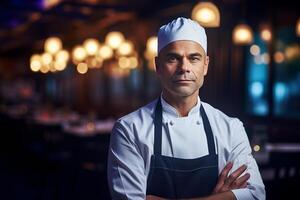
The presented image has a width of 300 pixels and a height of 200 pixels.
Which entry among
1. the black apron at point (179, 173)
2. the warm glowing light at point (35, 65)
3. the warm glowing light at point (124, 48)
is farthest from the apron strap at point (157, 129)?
the warm glowing light at point (35, 65)

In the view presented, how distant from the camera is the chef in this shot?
1907 mm

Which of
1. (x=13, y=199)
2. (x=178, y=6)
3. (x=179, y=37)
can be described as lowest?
(x=13, y=199)

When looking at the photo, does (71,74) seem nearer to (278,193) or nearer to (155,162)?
(278,193)

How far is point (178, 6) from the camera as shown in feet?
28.0

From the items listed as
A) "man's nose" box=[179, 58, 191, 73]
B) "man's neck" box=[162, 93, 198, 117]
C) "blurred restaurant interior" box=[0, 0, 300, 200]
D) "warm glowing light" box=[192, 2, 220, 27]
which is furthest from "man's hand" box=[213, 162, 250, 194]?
"warm glowing light" box=[192, 2, 220, 27]

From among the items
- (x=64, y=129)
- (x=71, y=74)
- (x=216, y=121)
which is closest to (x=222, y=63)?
(x=64, y=129)

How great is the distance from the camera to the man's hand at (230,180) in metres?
1.97

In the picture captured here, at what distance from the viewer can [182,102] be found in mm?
1986

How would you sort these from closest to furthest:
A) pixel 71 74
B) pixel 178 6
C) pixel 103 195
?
pixel 103 195 → pixel 178 6 → pixel 71 74

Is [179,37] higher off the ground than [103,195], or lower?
higher

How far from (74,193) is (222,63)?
468 cm

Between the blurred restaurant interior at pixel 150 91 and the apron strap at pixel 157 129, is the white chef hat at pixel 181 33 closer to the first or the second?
the apron strap at pixel 157 129

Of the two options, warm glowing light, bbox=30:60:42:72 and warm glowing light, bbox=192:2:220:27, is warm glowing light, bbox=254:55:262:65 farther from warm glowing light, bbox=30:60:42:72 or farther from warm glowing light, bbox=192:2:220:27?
warm glowing light, bbox=30:60:42:72

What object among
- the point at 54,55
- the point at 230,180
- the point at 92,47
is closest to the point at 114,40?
the point at 92,47
